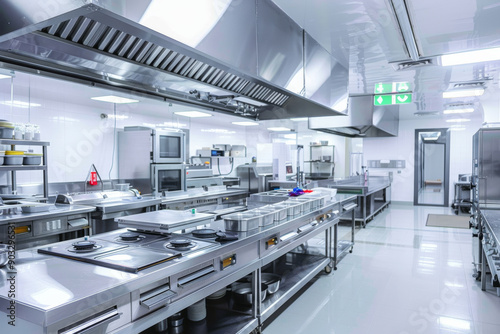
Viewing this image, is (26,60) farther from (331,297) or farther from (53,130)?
(53,130)

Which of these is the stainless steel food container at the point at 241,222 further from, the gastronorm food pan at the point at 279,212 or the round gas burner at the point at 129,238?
the round gas burner at the point at 129,238

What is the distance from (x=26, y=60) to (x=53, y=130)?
398 centimetres

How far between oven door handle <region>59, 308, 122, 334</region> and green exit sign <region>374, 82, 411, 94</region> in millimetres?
5414

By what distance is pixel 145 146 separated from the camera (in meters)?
5.66

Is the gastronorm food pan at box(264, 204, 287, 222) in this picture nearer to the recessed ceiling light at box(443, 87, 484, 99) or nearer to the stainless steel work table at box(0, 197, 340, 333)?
the stainless steel work table at box(0, 197, 340, 333)

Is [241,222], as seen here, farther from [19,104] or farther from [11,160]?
[19,104]

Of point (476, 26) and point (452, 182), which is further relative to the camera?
point (452, 182)

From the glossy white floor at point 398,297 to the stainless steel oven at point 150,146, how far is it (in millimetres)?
3230

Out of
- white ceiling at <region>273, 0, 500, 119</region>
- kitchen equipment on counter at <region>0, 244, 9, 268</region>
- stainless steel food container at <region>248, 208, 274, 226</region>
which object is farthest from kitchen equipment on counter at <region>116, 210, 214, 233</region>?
white ceiling at <region>273, 0, 500, 119</region>

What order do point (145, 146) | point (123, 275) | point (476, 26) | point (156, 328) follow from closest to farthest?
point (123, 275), point (156, 328), point (476, 26), point (145, 146)

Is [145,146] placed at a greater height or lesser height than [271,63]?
lesser

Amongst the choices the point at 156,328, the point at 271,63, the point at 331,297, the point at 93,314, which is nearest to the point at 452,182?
the point at 331,297

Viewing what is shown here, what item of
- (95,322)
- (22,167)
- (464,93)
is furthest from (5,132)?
(464,93)

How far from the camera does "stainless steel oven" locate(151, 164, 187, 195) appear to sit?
5520 millimetres
